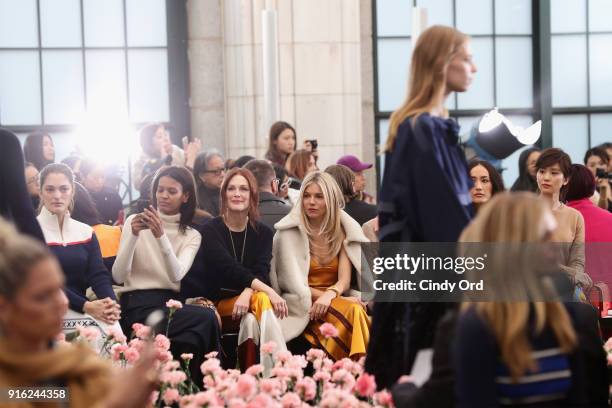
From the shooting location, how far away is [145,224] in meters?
7.29

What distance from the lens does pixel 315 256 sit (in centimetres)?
784

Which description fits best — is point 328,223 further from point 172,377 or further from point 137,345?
point 172,377

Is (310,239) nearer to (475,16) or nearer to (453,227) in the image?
(453,227)

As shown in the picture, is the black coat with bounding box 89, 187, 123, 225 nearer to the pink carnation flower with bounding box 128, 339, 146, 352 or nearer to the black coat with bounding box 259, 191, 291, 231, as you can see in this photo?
the black coat with bounding box 259, 191, 291, 231

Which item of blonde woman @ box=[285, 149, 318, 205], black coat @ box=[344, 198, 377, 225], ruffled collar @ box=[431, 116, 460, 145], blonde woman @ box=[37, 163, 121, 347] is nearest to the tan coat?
black coat @ box=[344, 198, 377, 225]

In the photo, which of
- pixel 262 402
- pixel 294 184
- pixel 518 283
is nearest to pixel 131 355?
pixel 262 402

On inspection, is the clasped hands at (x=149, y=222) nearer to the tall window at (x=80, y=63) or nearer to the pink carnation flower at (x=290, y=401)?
the pink carnation flower at (x=290, y=401)

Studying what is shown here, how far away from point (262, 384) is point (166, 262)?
300 centimetres

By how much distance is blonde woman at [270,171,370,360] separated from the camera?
300 inches

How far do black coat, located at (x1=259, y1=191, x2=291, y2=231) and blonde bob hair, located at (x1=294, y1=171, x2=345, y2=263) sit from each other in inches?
21.7

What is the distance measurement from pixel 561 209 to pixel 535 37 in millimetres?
5828

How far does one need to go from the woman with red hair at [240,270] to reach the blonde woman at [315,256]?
4.6 inches

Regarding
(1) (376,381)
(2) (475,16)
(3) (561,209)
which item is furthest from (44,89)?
(1) (376,381)

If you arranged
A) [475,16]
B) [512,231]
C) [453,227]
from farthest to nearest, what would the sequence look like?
[475,16] < [453,227] < [512,231]
